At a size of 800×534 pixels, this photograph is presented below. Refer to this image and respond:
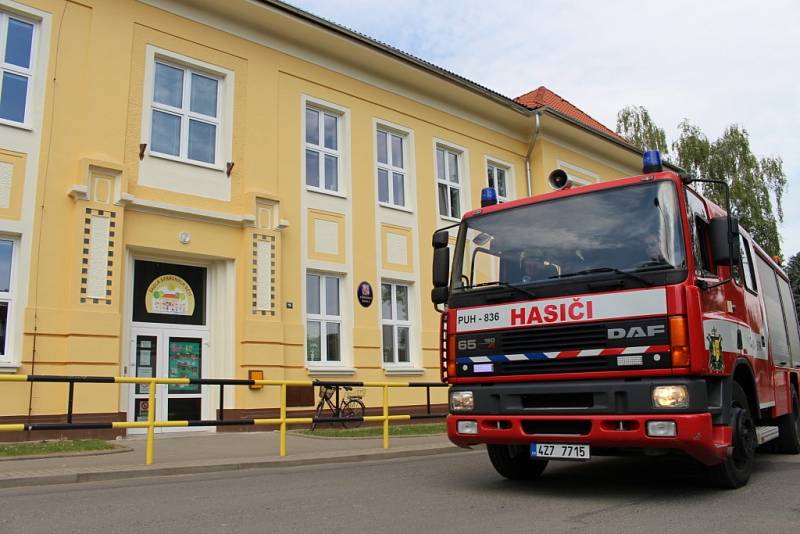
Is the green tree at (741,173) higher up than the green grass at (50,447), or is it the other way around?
the green tree at (741,173)

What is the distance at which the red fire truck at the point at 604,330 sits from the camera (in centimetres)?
582

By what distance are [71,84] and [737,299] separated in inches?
436

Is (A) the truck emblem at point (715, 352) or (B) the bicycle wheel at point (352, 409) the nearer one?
(A) the truck emblem at point (715, 352)

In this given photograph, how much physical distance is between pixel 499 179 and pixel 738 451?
15.0 m

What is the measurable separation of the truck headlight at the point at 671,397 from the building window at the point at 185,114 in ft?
34.5

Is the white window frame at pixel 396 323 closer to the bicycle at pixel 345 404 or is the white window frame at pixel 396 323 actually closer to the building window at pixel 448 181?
the bicycle at pixel 345 404

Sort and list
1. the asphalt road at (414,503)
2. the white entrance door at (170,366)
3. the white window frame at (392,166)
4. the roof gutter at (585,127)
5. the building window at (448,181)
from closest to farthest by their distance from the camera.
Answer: the asphalt road at (414,503) < the white entrance door at (170,366) < the white window frame at (392,166) < the building window at (448,181) < the roof gutter at (585,127)

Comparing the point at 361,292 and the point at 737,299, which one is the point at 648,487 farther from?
the point at 361,292

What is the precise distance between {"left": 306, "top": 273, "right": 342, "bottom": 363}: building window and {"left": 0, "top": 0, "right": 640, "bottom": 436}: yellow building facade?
0.04m

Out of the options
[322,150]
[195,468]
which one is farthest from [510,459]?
[322,150]

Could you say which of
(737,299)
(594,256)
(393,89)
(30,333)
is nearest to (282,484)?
(594,256)

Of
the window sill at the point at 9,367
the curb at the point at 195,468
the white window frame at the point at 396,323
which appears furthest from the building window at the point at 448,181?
the window sill at the point at 9,367

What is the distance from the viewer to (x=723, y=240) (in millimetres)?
6375

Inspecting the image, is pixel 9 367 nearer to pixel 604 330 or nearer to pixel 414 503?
pixel 414 503
